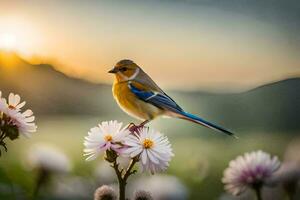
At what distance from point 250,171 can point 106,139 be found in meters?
0.33

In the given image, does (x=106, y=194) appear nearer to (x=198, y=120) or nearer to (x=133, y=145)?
(x=133, y=145)

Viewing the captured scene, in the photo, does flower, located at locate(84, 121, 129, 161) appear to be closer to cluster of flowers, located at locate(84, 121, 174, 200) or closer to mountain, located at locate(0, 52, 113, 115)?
cluster of flowers, located at locate(84, 121, 174, 200)

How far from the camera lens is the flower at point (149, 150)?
123cm

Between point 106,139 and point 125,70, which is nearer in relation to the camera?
point 106,139

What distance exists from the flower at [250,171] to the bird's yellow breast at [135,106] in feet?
0.73

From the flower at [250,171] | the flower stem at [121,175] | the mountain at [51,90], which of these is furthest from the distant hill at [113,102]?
the flower stem at [121,175]

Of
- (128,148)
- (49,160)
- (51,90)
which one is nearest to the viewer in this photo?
(128,148)

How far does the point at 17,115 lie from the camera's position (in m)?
1.24

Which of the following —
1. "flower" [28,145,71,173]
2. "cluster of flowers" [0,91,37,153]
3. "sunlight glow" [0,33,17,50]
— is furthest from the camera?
"sunlight glow" [0,33,17,50]

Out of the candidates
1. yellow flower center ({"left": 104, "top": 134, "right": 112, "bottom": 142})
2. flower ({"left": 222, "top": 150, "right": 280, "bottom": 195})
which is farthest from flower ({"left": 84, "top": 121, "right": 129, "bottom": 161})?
flower ({"left": 222, "top": 150, "right": 280, "bottom": 195})

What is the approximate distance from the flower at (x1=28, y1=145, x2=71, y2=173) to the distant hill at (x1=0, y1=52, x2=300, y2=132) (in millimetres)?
106

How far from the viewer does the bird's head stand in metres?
1.39

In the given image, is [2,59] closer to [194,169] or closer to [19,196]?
[19,196]

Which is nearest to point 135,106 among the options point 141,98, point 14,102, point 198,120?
point 141,98
